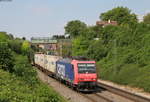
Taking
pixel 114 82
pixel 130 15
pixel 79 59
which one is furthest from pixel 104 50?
pixel 130 15

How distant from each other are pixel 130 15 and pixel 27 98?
88.3 meters

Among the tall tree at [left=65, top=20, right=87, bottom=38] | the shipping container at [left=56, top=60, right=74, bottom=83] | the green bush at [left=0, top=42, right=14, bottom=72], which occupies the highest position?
the tall tree at [left=65, top=20, right=87, bottom=38]

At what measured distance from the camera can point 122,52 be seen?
44250mm

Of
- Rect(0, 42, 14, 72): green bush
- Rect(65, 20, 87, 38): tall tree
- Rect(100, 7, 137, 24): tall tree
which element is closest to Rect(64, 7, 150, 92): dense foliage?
Rect(0, 42, 14, 72): green bush

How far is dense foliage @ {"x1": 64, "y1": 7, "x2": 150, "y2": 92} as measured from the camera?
3396 centimetres

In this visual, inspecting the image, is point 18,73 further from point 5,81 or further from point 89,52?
point 89,52

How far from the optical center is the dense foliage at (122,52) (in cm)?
3396

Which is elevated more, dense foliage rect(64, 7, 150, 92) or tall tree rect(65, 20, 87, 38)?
tall tree rect(65, 20, 87, 38)

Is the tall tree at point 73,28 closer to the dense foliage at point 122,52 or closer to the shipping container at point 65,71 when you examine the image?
the dense foliage at point 122,52

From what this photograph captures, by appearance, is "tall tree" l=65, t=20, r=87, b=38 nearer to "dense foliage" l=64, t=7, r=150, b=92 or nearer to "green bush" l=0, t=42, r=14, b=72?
"dense foliage" l=64, t=7, r=150, b=92

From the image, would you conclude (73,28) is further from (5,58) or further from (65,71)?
(5,58)

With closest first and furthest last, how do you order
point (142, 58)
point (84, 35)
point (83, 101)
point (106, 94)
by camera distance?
point (83, 101), point (106, 94), point (142, 58), point (84, 35)

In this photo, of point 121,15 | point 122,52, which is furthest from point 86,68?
point 121,15

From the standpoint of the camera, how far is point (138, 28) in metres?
44.5
